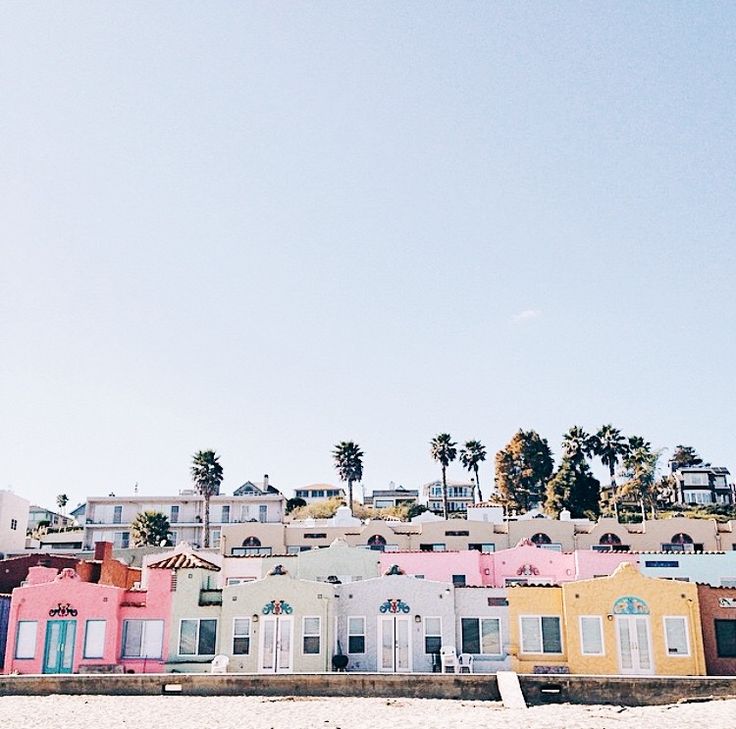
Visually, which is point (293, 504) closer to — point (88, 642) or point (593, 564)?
point (593, 564)

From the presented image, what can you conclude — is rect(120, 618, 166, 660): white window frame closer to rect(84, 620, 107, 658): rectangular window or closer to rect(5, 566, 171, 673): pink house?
rect(5, 566, 171, 673): pink house

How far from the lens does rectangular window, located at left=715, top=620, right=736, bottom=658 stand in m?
33.3

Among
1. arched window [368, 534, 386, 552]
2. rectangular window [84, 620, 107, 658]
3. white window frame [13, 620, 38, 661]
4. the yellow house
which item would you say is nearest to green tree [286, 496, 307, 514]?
arched window [368, 534, 386, 552]

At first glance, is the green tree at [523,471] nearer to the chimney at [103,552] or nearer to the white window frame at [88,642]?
the chimney at [103,552]

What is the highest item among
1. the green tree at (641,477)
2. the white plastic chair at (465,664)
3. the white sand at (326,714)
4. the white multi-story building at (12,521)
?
the green tree at (641,477)

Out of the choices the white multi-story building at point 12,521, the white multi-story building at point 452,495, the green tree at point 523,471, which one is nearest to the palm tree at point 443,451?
the green tree at point 523,471

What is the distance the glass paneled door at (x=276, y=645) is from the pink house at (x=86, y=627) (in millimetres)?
4039

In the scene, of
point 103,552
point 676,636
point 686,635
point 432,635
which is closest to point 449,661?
point 432,635

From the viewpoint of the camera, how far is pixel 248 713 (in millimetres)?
27875

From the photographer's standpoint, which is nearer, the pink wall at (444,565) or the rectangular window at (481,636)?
the rectangular window at (481,636)

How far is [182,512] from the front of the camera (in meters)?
94.8

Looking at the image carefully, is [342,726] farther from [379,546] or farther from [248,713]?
[379,546]

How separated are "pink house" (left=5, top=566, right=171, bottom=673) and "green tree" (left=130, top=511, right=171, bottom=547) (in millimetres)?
49187

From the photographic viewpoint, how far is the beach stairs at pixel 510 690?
→ 28.3 m
